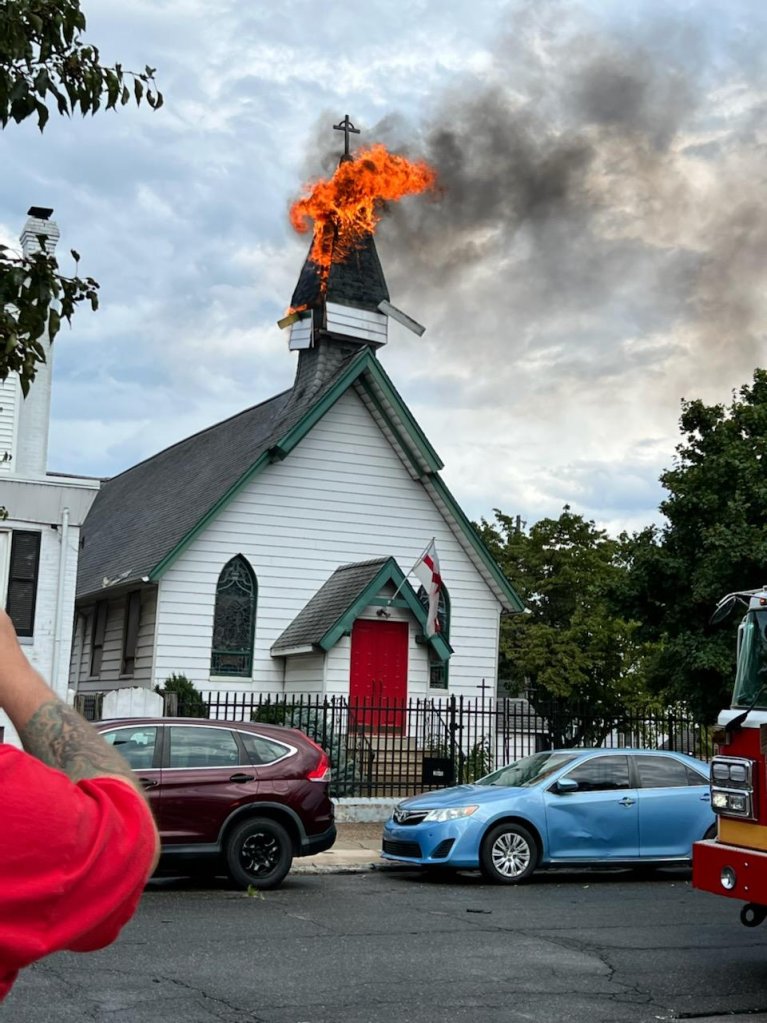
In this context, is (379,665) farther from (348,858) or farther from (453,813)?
(453,813)

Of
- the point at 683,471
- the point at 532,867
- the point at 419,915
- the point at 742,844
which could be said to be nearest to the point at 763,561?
the point at 683,471

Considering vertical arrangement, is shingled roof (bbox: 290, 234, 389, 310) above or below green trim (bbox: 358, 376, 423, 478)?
above

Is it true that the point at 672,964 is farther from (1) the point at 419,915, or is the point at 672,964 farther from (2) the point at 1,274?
(2) the point at 1,274

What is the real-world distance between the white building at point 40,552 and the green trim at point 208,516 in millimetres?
1983

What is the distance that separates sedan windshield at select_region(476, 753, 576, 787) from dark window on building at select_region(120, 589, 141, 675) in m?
12.0

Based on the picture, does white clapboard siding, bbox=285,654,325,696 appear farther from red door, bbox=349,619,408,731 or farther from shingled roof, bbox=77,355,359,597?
shingled roof, bbox=77,355,359,597

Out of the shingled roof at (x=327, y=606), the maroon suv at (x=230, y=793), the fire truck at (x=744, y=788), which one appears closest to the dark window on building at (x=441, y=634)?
the shingled roof at (x=327, y=606)

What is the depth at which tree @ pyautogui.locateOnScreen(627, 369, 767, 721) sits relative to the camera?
63.0 ft

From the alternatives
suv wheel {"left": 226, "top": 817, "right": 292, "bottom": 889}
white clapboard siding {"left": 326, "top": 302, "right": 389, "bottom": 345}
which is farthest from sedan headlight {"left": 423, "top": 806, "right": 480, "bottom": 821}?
white clapboard siding {"left": 326, "top": 302, "right": 389, "bottom": 345}

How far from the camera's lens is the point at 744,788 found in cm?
837

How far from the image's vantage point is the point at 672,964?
9383 mm

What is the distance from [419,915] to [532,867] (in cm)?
283

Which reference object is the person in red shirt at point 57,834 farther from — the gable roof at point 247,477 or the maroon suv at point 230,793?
the gable roof at point 247,477

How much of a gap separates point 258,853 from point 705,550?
388 inches
